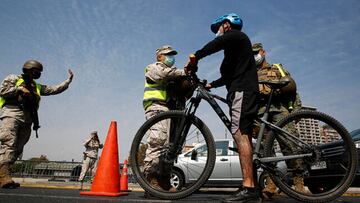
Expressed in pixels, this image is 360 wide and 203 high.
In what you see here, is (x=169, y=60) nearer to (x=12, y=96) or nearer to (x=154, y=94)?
(x=154, y=94)

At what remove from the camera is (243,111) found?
294cm

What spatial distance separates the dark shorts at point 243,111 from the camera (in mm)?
2939

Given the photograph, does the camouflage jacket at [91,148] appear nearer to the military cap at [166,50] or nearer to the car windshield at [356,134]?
the military cap at [166,50]

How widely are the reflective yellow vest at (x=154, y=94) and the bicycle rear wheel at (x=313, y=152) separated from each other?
1.67 m

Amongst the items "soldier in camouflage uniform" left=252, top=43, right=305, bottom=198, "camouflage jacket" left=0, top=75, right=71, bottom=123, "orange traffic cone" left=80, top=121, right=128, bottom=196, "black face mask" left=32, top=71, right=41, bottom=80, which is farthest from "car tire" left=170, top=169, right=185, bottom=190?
"black face mask" left=32, top=71, right=41, bottom=80

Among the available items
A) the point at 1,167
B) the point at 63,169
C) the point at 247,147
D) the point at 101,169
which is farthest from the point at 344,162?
the point at 63,169

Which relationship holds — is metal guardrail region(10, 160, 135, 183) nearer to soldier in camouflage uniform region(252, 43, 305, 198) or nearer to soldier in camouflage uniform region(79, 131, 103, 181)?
soldier in camouflage uniform region(79, 131, 103, 181)

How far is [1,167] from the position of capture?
4.49 meters

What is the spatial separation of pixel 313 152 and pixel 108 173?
8.88 ft

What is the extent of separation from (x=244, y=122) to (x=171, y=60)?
6.21ft

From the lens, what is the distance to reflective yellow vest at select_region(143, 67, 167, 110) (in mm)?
4059

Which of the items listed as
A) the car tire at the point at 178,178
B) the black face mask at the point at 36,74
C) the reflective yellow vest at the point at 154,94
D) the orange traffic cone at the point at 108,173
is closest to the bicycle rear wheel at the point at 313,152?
the reflective yellow vest at the point at 154,94

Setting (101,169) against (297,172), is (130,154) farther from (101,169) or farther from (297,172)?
(297,172)

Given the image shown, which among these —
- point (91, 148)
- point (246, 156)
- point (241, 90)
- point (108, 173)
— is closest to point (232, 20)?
point (241, 90)
